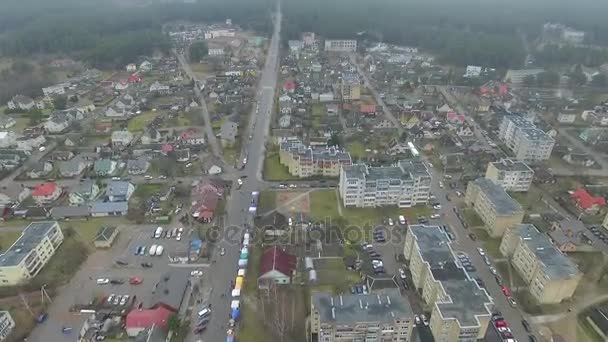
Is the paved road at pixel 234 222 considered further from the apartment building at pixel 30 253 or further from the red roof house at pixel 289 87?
the apartment building at pixel 30 253

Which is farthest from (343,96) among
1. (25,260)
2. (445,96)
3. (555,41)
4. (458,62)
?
(555,41)

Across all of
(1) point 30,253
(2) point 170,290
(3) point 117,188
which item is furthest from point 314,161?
(1) point 30,253

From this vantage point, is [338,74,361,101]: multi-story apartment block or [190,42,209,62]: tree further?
[190,42,209,62]: tree

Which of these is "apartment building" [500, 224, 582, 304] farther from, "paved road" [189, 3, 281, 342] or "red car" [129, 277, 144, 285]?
"red car" [129, 277, 144, 285]

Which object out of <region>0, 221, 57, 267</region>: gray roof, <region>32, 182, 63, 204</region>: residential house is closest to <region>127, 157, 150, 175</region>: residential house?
<region>32, 182, 63, 204</region>: residential house

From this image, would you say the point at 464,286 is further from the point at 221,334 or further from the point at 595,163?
the point at 595,163

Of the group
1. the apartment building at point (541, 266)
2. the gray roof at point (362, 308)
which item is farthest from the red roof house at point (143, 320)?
the apartment building at point (541, 266)
